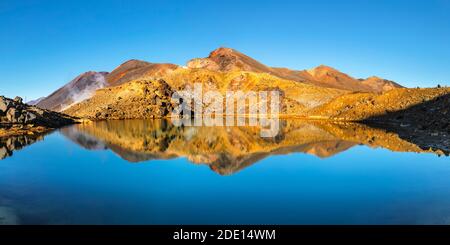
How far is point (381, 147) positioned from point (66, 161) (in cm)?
2593

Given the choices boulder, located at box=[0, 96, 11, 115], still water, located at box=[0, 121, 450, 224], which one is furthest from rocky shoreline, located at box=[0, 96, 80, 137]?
still water, located at box=[0, 121, 450, 224]

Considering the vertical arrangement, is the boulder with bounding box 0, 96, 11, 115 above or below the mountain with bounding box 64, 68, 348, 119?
below

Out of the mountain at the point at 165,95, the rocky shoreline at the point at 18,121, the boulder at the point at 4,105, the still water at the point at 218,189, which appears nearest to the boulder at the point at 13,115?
the rocky shoreline at the point at 18,121

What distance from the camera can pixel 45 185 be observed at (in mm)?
16719

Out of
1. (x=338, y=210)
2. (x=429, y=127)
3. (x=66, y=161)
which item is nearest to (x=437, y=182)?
(x=338, y=210)

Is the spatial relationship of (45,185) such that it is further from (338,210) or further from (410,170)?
(410,170)

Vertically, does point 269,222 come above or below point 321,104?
below

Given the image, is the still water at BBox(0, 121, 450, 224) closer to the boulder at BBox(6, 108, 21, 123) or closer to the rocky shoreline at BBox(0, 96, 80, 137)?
the rocky shoreline at BBox(0, 96, 80, 137)

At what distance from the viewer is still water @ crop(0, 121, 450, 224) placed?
38.0 ft

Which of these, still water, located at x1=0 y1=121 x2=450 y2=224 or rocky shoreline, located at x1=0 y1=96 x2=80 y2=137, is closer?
still water, located at x1=0 y1=121 x2=450 y2=224

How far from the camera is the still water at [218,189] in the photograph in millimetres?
11570

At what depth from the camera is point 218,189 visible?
50.1 ft

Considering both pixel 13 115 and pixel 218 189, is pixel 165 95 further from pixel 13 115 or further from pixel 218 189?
pixel 218 189

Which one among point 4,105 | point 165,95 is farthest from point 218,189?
point 165,95
